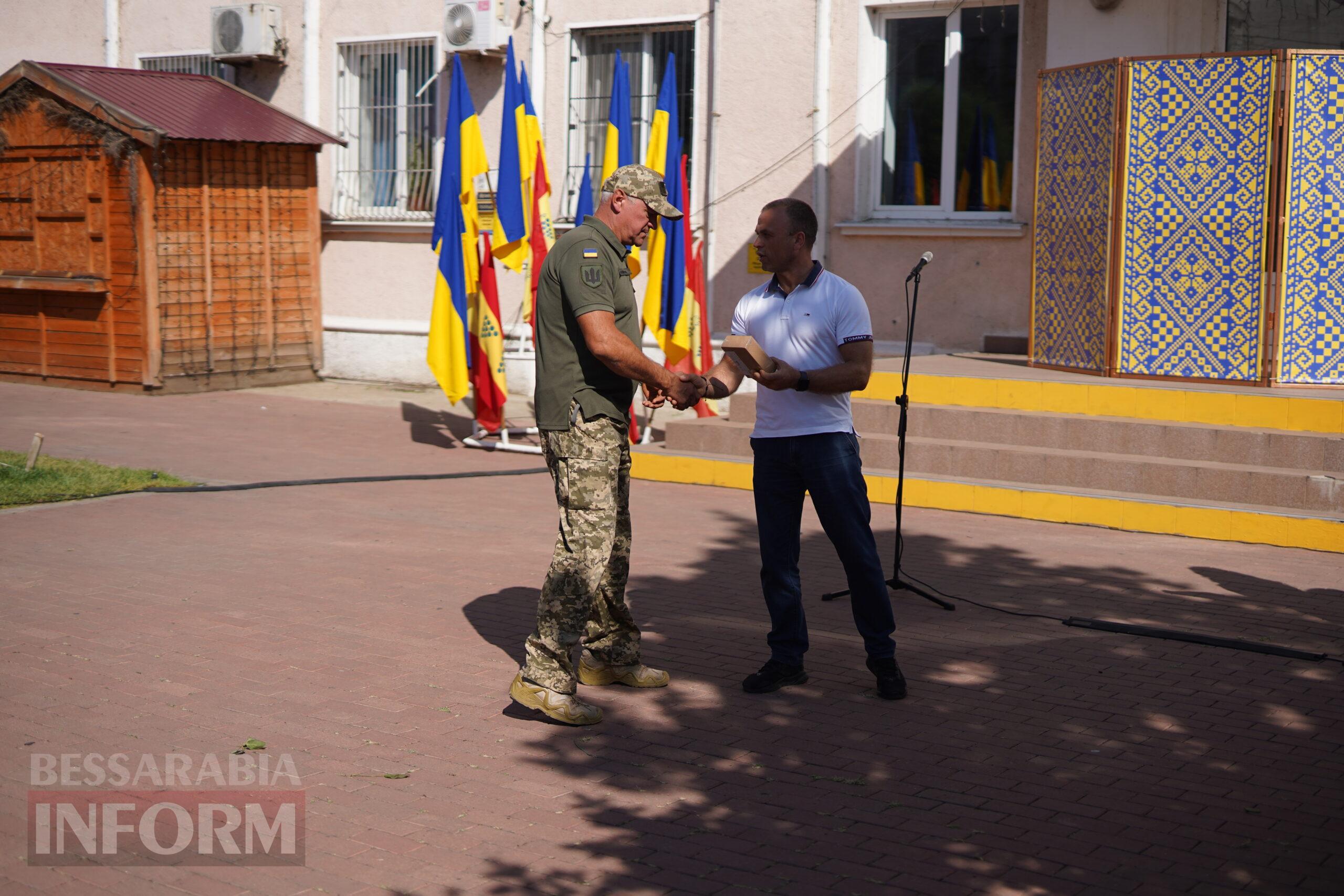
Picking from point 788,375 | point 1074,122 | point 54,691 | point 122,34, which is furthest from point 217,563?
point 122,34

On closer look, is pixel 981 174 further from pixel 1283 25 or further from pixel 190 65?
pixel 190 65

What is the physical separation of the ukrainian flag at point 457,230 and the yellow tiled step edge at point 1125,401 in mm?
3755

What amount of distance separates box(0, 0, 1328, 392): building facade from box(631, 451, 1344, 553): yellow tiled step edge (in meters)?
2.75

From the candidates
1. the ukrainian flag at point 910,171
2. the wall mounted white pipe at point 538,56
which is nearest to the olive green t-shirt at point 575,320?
the ukrainian flag at point 910,171

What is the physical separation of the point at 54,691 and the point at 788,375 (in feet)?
10.8

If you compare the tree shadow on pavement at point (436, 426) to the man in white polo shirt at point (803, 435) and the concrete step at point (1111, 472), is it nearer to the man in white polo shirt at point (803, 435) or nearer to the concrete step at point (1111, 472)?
the concrete step at point (1111, 472)

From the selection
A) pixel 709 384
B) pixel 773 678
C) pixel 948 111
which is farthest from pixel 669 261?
pixel 773 678

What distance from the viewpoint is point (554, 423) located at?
17.7ft

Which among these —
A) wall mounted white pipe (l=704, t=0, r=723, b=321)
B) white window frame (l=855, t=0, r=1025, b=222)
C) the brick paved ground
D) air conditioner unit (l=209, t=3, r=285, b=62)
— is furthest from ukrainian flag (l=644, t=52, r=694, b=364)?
air conditioner unit (l=209, t=3, r=285, b=62)

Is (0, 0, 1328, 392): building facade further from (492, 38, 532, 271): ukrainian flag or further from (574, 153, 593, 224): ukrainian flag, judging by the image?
(492, 38, 532, 271): ukrainian flag

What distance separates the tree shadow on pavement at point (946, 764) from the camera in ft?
13.5

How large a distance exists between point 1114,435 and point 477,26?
9541 millimetres

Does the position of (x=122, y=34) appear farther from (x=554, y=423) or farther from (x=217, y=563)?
(x=554, y=423)

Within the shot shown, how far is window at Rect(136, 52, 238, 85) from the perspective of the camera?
1866 centimetres
